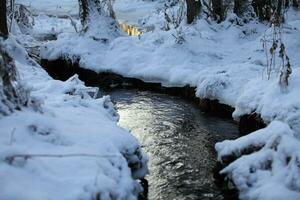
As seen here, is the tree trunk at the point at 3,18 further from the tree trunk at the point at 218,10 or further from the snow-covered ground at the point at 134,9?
the snow-covered ground at the point at 134,9

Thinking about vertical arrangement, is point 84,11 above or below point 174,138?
above

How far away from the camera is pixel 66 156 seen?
4.70m

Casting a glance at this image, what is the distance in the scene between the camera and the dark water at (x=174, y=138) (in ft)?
19.9

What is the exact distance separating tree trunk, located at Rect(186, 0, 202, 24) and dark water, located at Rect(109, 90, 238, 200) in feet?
12.4

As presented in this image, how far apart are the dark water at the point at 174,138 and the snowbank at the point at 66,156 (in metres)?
0.54

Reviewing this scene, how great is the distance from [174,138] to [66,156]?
3.33 meters

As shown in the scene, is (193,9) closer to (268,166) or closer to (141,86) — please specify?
(141,86)

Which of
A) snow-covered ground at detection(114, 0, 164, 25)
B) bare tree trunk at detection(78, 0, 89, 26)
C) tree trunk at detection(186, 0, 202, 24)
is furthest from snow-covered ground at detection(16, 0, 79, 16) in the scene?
tree trunk at detection(186, 0, 202, 24)

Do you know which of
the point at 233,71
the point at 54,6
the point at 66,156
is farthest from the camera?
the point at 54,6

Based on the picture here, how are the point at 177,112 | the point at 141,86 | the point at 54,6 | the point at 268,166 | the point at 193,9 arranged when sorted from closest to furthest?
the point at 268,166, the point at 177,112, the point at 141,86, the point at 193,9, the point at 54,6

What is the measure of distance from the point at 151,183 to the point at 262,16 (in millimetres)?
9264

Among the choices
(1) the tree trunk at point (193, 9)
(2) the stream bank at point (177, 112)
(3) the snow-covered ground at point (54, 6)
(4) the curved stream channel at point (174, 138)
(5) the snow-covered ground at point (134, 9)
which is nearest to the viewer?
(2) the stream bank at point (177, 112)

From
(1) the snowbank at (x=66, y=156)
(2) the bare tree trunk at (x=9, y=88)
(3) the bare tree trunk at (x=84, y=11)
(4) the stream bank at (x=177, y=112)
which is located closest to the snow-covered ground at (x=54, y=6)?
(3) the bare tree trunk at (x=84, y=11)

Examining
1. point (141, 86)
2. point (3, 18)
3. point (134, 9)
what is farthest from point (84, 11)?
point (134, 9)
